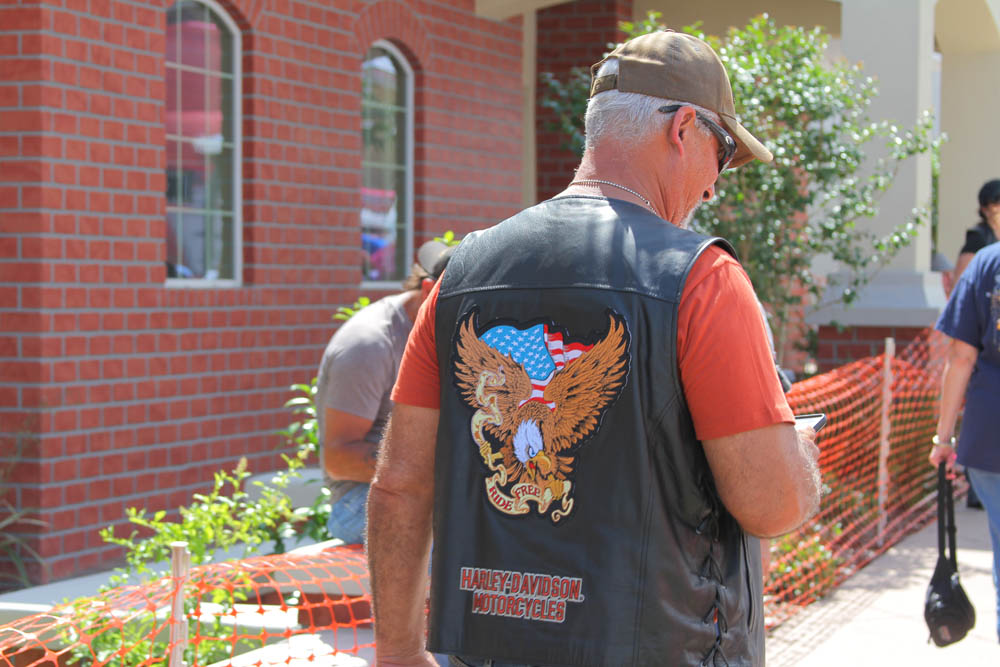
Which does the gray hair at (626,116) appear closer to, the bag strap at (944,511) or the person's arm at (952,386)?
the person's arm at (952,386)

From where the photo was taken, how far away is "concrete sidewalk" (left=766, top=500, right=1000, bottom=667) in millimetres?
5402

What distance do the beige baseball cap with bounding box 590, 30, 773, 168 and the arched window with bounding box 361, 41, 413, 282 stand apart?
6677 millimetres

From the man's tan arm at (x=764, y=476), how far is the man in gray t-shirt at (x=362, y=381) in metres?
2.24

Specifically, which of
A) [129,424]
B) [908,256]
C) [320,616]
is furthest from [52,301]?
[908,256]

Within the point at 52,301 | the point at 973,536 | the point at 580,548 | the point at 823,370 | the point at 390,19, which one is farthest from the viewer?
the point at 823,370

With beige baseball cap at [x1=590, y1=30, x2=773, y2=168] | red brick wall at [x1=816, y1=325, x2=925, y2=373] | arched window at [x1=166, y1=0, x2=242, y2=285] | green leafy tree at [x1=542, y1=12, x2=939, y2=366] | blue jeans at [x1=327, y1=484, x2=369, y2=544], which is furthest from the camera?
red brick wall at [x1=816, y1=325, x2=925, y2=373]

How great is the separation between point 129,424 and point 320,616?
9.11ft

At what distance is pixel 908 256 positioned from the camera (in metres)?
9.59

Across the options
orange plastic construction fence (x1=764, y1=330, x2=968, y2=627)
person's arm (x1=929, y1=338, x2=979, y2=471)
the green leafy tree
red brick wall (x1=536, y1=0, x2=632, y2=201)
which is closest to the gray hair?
person's arm (x1=929, y1=338, x2=979, y2=471)

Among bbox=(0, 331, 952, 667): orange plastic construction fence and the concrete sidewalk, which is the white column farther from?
the concrete sidewalk

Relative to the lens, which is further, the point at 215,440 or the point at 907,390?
the point at 907,390

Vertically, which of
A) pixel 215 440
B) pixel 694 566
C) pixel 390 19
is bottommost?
pixel 215 440

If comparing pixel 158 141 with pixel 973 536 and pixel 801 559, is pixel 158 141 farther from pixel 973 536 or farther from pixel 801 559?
pixel 973 536

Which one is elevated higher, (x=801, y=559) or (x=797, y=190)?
(x=797, y=190)
